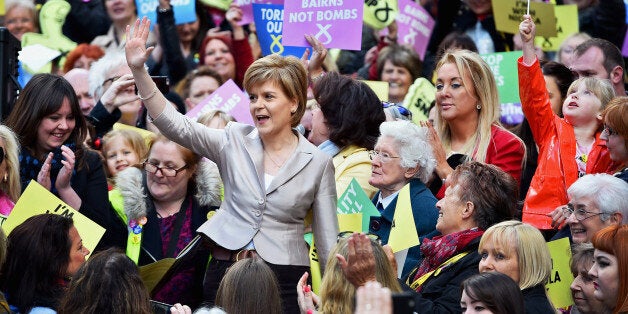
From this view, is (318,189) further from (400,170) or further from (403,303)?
(403,303)

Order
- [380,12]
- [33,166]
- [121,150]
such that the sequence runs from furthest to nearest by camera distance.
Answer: [380,12] < [121,150] < [33,166]

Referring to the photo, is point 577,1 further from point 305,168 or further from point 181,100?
point 305,168

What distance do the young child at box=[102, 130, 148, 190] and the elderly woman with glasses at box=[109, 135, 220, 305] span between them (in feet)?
2.71

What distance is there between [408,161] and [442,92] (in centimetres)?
71

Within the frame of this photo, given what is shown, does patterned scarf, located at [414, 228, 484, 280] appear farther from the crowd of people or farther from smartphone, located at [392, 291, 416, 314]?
smartphone, located at [392, 291, 416, 314]

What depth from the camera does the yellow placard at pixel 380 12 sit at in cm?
1020

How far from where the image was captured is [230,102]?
369 inches

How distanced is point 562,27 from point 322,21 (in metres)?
2.63

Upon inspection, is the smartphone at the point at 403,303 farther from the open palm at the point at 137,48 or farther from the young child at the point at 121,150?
the young child at the point at 121,150

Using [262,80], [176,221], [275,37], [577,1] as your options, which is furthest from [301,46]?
[577,1]

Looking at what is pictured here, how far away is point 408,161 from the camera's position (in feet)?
24.0

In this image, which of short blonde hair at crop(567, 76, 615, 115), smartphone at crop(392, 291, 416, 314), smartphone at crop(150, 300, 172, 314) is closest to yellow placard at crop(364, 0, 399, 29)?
short blonde hair at crop(567, 76, 615, 115)

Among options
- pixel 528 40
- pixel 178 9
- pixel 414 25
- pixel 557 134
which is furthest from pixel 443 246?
pixel 178 9

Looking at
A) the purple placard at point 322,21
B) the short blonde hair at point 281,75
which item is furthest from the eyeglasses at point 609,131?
the purple placard at point 322,21
